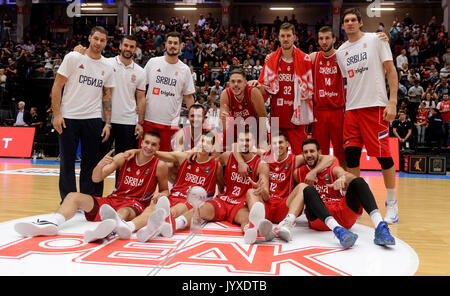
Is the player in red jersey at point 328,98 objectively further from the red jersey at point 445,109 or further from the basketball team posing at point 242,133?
the red jersey at point 445,109

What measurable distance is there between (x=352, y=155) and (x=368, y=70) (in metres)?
0.91

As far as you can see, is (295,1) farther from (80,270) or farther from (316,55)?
(80,270)

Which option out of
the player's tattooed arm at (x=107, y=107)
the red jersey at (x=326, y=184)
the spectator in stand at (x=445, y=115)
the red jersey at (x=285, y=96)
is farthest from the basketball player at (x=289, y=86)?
the spectator in stand at (x=445, y=115)

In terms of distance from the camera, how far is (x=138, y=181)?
12.7ft

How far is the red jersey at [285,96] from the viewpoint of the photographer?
4328 mm

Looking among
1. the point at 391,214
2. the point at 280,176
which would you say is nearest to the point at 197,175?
the point at 280,176

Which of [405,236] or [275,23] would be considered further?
[275,23]

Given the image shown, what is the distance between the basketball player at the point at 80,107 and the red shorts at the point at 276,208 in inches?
80.5

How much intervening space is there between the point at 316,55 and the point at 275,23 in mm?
18854

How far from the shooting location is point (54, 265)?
2449 millimetres

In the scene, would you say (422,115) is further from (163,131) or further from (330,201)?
(163,131)

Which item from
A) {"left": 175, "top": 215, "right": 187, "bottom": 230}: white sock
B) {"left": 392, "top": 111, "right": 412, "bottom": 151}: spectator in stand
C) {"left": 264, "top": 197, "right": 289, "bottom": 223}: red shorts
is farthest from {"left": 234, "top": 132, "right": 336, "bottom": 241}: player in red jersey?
A: {"left": 392, "top": 111, "right": 412, "bottom": 151}: spectator in stand

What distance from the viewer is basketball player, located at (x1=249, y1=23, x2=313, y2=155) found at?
4.25m
